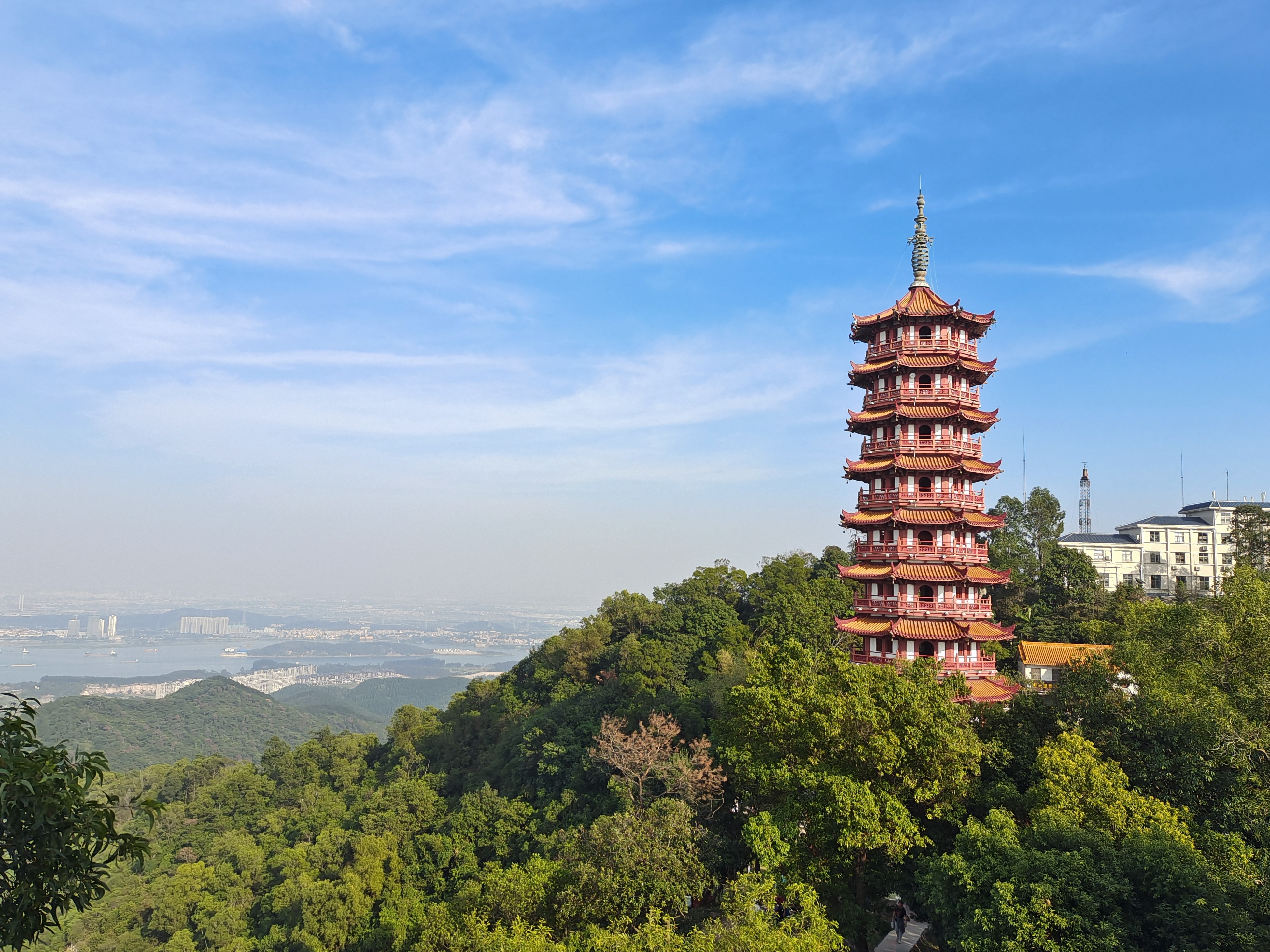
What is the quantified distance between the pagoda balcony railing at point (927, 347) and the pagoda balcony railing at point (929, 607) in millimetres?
7340

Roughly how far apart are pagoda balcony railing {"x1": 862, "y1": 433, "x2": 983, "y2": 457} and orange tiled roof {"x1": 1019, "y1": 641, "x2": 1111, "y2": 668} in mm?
11721

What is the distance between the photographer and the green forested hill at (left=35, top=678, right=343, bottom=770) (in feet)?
350

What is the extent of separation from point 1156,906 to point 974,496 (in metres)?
13.0

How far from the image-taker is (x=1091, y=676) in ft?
63.0

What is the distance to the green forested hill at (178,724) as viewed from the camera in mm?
106688

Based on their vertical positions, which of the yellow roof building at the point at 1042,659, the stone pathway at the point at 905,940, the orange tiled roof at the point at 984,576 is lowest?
the stone pathway at the point at 905,940

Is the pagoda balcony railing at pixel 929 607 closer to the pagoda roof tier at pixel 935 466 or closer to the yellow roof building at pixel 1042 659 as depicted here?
the pagoda roof tier at pixel 935 466

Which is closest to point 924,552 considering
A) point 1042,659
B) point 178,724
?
point 1042,659

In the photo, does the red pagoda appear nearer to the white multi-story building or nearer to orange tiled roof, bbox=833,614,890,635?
orange tiled roof, bbox=833,614,890,635

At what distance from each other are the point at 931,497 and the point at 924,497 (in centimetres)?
21

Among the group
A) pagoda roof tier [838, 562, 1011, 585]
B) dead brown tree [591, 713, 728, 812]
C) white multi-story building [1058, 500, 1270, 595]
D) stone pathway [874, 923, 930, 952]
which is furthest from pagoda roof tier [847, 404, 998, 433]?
white multi-story building [1058, 500, 1270, 595]

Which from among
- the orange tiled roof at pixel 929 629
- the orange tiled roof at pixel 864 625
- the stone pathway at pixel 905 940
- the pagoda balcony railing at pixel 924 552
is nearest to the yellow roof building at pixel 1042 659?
the pagoda balcony railing at pixel 924 552

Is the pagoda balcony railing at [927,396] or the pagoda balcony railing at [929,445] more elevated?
the pagoda balcony railing at [927,396]

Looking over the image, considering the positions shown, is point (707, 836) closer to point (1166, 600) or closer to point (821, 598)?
point (821, 598)
